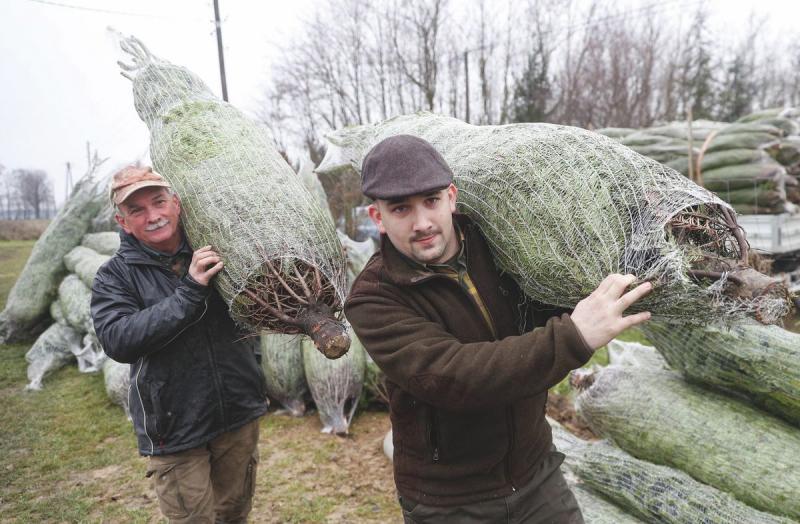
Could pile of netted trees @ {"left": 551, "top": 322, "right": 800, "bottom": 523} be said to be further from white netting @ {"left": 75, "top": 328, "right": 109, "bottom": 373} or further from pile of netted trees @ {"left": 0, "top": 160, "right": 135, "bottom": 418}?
pile of netted trees @ {"left": 0, "top": 160, "right": 135, "bottom": 418}

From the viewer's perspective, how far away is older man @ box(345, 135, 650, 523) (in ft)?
4.45

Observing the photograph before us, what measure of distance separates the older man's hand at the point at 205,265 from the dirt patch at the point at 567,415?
3.27 metres

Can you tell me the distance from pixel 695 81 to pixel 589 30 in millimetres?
5819

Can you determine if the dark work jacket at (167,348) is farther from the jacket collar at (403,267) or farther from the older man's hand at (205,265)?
the jacket collar at (403,267)

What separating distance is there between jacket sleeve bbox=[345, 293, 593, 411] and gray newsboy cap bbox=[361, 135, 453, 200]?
34 cm

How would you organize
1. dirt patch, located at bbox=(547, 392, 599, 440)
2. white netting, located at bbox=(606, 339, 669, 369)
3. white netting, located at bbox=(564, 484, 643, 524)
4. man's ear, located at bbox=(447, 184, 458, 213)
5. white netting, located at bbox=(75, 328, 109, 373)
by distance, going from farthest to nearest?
white netting, located at bbox=(75, 328, 109, 373)
dirt patch, located at bbox=(547, 392, 599, 440)
white netting, located at bbox=(606, 339, 669, 369)
white netting, located at bbox=(564, 484, 643, 524)
man's ear, located at bbox=(447, 184, 458, 213)

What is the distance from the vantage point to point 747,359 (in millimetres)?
2611

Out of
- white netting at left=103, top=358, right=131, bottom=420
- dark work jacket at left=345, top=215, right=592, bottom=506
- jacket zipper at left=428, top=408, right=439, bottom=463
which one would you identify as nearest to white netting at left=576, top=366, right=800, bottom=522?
dark work jacket at left=345, top=215, right=592, bottom=506

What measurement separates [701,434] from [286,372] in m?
3.60

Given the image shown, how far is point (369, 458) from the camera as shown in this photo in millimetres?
4457

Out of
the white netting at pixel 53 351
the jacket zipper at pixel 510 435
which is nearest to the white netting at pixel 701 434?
the jacket zipper at pixel 510 435

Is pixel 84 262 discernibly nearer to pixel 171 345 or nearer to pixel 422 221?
pixel 171 345

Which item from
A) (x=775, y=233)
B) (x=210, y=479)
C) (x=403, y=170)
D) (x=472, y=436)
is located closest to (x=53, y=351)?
(x=210, y=479)

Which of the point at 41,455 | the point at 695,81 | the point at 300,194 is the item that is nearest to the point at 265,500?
the point at 41,455
